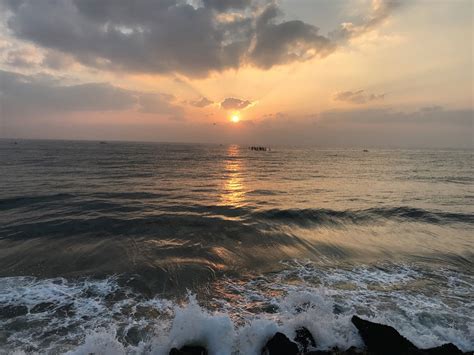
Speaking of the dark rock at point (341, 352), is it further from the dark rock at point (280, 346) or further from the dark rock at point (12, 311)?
the dark rock at point (12, 311)

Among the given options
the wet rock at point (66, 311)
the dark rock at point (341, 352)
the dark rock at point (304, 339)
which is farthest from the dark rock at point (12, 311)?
the dark rock at point (341, 352)

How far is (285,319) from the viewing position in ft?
26.6

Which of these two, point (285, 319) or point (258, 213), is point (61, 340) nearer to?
point (285, 319)

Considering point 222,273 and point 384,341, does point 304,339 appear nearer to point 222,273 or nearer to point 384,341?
point 384,341

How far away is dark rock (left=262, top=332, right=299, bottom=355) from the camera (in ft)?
20.1

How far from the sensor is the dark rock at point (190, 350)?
20.1 feet

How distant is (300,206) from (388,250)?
31.2 ft

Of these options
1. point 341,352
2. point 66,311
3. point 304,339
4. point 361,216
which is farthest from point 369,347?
point 361,216

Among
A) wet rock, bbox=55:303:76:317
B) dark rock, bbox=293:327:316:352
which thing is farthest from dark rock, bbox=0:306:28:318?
dark rock, bbox=293:327:316:352

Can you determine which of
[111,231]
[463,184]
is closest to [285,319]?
[111,231]

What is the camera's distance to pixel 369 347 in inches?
253

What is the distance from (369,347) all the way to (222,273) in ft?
19.7

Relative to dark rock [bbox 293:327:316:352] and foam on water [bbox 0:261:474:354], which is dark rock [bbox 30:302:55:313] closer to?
foam on water [bbox 0:261:474:354]

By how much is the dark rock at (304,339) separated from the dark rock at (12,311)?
7.53m
